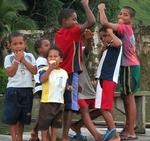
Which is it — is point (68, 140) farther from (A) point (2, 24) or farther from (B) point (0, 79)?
(A) point (2, 24)

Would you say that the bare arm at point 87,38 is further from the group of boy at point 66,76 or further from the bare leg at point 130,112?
the bare leg at point 130,112

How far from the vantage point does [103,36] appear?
714cm

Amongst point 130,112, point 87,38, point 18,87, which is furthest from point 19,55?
point 130,112

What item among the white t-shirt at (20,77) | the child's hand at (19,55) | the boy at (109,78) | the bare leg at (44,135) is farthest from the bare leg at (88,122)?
the child's hand at (19,55)

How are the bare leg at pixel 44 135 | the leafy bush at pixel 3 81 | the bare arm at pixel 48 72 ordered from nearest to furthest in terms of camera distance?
the bare arm at pixel 48 72, the bare leg at pixel 44 135, the leafy bush at pixel 3 81

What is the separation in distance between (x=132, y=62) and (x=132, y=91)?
347 mm

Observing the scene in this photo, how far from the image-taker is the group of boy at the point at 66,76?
6.69 metres

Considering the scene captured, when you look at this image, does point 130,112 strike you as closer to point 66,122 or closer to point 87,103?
point 87,103

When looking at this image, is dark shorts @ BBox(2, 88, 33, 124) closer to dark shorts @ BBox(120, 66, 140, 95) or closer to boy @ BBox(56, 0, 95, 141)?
boy @ BBox(56, 0, 95, 141)

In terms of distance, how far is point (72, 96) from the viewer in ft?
22.6

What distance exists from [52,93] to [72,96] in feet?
1.13

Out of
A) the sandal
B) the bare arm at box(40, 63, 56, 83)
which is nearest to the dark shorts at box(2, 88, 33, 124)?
the bare arm at box(40, 63, 56, 83)

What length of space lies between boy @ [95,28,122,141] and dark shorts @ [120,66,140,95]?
10.5 inches

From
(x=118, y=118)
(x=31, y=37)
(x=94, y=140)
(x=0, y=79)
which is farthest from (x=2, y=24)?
(x=94, y=140)
